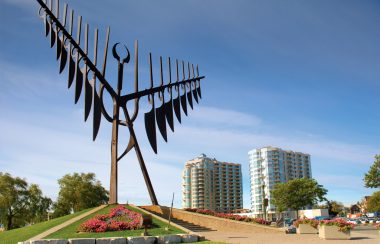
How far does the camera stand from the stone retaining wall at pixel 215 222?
21.5 metres

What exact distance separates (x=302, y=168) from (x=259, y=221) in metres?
118

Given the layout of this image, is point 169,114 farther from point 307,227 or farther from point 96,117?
point 307,227

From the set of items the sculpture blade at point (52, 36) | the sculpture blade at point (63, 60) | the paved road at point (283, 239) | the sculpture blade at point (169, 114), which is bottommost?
the paved road at point (283, 239)

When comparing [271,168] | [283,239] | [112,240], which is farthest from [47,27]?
[271,168]

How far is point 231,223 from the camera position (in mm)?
22422

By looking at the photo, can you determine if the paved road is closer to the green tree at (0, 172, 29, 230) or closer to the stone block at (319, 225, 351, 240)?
the stone block at (319, 225, 351, 240)

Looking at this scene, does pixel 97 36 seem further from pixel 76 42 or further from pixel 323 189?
pixel 323 189

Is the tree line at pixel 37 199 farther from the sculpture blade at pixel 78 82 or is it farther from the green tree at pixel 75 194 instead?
the sculpture blade at pixel 78 82

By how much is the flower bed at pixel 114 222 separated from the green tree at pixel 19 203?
101 ft

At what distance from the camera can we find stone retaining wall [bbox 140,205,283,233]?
70.4 feet

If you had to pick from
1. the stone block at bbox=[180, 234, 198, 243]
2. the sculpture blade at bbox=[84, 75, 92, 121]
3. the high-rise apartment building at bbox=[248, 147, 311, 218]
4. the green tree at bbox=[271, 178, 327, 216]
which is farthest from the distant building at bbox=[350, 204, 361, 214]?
the stone block at bbox=[180, 234, 198, 243]

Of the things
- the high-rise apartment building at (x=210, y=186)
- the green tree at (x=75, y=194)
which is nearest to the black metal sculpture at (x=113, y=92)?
the green tree at (x=75, y=194)

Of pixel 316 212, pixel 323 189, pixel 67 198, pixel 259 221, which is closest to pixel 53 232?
pixel 259 221

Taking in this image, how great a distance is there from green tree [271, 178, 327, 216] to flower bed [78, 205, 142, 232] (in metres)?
49.4
